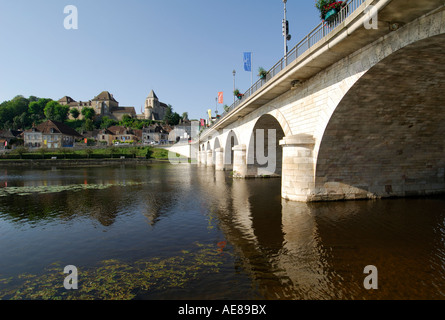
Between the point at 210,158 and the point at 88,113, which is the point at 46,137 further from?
the point at 210,158

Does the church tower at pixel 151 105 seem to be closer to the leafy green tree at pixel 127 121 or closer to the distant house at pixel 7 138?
the leafy green tree at pixel 127 121

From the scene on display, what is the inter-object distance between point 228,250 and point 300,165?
7188 millimetres

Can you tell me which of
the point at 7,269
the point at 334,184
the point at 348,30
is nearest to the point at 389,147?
the point at 334,184

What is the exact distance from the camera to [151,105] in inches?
6122

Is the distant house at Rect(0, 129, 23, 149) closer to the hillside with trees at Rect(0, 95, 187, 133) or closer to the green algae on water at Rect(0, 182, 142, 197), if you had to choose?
the hillside with trees at Rect(0, 95, 187, 133)

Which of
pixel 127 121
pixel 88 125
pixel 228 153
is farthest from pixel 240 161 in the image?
pixel 127 121

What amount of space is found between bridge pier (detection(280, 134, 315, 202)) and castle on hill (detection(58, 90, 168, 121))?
14482cm

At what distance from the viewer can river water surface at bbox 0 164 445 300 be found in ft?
18.7

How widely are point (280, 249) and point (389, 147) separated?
10.0 metres

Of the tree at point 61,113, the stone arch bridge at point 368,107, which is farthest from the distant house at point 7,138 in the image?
the stone arch bridge at point 368,107

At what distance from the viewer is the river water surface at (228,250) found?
570cm

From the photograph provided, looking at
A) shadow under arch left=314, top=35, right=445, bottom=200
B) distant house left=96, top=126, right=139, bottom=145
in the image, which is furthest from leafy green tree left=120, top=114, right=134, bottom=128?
shadow under arch left=314, top=35, right=445, bottom=200

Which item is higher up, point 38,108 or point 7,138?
point 38,108

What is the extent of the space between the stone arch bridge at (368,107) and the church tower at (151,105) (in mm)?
143221
